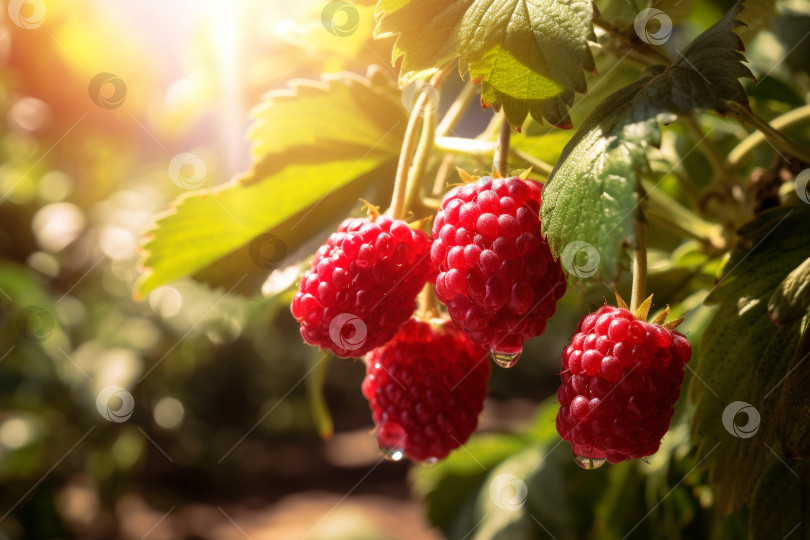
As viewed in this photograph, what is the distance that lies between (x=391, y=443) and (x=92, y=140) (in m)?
1.77

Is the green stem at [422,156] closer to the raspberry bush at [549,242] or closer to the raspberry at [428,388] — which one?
the raspberry bush at [549,242]

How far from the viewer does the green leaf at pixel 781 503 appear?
1.73 feet

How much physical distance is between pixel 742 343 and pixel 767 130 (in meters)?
0.15

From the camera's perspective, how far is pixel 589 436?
0.41 m

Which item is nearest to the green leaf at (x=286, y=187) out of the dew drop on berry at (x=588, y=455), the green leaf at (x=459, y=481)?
the dew drop on berry at (x=588, y=455)

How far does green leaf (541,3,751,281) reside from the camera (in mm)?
334

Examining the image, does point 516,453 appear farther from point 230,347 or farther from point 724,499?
point 230,347

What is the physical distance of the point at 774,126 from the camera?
2.08ft

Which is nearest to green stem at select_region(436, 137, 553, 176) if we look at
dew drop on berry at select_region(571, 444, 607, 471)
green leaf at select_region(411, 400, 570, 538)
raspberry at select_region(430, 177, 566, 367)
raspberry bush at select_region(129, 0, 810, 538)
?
raspberry bush at select_region(129, 0, 810, 538)

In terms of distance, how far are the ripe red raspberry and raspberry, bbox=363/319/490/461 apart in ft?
0.45

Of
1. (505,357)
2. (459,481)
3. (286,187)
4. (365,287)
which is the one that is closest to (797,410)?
(505,357)

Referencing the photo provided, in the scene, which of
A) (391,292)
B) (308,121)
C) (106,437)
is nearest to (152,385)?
(106,437)

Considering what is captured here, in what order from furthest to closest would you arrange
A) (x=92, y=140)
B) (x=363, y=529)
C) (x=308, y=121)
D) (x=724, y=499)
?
(x=363, y=529) < (x=92, y=140) < (x=308, y=121) < (x=724, y=499)

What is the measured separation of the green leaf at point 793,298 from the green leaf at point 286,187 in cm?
34
